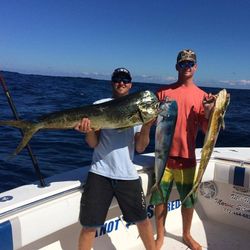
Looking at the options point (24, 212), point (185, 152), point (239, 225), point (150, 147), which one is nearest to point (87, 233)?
point (24, 212)

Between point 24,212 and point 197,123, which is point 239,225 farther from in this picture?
point 24,212

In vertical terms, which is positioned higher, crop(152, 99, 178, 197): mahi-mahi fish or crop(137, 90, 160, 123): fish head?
crop(137, 90, 160, 123): fish head

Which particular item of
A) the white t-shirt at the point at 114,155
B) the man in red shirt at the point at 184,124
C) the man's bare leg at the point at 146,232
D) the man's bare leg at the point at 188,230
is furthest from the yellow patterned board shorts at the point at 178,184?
the white t-shirt at the point at 114,155

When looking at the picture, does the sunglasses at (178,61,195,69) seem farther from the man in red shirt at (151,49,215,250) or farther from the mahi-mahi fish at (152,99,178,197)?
the mahi-mahi fish at (152,99,178,197)

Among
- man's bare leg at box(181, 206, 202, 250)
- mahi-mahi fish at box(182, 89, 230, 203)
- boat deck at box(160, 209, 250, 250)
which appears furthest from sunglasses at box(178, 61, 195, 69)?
boat deck at box(160, 209, 250, 250)

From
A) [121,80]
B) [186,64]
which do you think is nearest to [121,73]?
[121,80]

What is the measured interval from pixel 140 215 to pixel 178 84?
1.26 meters

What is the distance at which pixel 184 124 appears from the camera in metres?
3.42

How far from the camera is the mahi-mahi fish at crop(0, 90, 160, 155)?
2.69 m

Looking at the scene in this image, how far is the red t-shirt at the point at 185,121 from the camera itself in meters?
3.42

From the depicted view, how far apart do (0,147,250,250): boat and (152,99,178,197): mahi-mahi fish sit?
0.41 m

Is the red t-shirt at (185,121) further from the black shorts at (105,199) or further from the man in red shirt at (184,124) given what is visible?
the black shorts at (105,199)

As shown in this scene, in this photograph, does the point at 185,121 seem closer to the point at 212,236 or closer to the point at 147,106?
the point at 147,106

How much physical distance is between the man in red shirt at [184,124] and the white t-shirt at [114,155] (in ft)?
1.94
